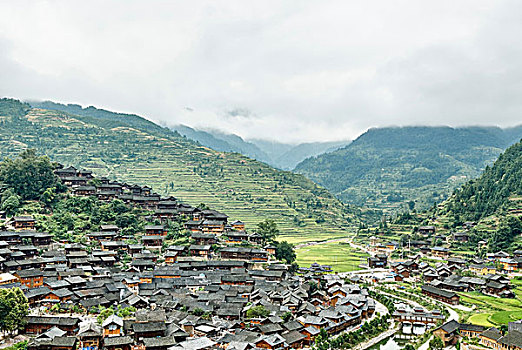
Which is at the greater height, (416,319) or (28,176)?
(28,176)

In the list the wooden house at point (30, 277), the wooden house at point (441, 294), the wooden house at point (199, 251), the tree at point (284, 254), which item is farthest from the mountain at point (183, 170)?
the wooden house at point (30, 277)

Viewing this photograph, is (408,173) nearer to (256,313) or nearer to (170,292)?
(170,292)

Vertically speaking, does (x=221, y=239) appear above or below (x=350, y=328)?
above

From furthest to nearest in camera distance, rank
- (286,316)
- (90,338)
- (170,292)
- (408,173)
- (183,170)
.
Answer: (408,173)
(183,170)
(170,292)
(286,316)
(90,338)

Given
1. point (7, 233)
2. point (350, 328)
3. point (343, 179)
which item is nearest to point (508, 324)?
point (350, 328)

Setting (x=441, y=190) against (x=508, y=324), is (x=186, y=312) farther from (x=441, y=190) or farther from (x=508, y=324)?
(x=441, y=190)

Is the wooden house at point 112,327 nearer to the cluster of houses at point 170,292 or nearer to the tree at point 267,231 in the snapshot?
the cluster of houses at point 170,292

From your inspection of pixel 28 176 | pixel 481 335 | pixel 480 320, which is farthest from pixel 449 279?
pixel 28 176
